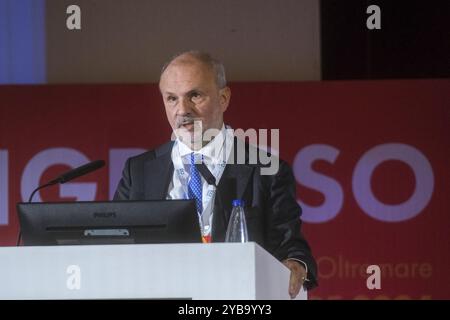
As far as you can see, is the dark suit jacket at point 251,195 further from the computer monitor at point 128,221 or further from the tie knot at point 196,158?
Answer: the computer monitor at point 128,221

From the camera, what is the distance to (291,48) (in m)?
5.32

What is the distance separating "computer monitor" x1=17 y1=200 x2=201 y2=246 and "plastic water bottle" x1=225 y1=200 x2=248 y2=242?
0.24 metres

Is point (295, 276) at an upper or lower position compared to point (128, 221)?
lower

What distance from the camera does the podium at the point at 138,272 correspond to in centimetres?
232

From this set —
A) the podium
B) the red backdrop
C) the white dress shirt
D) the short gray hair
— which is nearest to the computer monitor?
the podium

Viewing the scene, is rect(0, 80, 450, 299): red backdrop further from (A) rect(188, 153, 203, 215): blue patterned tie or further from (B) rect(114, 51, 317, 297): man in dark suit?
(A) rect(188, 153, 203, 215): blue patterned tie

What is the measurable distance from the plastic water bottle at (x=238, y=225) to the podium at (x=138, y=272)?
421 millimetres

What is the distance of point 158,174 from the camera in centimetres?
337

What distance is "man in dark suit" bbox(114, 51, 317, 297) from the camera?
3242 millimetres

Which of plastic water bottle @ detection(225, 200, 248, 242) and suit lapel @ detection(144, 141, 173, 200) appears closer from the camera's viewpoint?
plastic water bottle @ detection(225, 200, 248, 242)

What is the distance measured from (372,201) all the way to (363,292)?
40cm

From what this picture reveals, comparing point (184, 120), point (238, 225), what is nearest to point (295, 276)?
point (238, 225)

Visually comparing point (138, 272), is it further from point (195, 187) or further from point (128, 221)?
point (195, 187)

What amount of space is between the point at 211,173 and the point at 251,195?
20 cm
